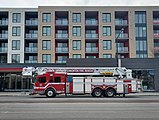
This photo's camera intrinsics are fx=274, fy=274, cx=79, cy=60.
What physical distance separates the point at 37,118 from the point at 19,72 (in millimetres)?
29510

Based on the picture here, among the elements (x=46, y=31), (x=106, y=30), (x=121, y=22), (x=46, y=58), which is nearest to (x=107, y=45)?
(x=106, y=30)

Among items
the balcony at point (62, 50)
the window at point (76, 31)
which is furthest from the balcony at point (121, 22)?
the balcony at point (62, 50)

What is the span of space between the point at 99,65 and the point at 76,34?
1502 centimetres

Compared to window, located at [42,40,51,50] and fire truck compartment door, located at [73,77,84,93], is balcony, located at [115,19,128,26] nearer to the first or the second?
window, located at [42,40,51,50]

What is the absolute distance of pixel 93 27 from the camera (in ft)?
176

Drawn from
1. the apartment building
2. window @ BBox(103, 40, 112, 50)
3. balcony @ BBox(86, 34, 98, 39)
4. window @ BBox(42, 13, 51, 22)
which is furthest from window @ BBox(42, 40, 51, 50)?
window @ BBox(103, 40, 112, 50)

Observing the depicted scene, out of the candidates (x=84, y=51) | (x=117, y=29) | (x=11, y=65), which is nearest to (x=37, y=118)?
(x=11, y=65)

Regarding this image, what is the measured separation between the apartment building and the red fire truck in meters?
23.8

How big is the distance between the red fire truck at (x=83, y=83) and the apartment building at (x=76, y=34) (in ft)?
78.0

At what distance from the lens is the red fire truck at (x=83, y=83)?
1088 inches

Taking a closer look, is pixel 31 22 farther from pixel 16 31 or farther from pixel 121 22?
pixel 121 22

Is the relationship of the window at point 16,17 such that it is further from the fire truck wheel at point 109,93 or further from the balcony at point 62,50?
the fire truck wheel at point 109,93

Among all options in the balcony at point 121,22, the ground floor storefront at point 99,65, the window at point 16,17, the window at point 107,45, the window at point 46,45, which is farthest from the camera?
the window at point 16,17

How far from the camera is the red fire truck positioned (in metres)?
27.6
